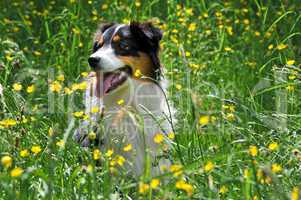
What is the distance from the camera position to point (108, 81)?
4.20m

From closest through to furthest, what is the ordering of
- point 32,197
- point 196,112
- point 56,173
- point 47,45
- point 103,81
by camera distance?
point 196,112
point 32,197
point 56,173
point 103,81
point 47,45

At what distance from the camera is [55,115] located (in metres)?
4.35

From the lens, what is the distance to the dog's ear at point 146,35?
4.37 meters

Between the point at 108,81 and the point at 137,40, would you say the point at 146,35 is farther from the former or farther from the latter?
the point at 108,81

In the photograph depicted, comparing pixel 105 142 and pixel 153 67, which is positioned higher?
pixel 153 67

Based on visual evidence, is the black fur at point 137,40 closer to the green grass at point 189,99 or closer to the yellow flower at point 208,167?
the green grass at point 189,99

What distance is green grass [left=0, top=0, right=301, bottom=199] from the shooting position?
2.76 m

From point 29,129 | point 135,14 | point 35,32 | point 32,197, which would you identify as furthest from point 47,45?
point 32,197

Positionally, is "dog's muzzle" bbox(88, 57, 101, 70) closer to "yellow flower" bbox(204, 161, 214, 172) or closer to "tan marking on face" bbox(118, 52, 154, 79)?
"tan marking on face" bbox(118, 52, 154, 79)

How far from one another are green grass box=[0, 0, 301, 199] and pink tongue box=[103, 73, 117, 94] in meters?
0.24

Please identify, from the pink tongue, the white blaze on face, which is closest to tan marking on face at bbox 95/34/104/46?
the white blaze on face

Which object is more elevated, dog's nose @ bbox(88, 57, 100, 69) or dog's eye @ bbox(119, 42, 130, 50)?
dog's eye @ bbox(119, 42, 130, 50)

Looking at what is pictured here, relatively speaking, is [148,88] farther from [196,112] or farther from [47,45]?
[47,45]

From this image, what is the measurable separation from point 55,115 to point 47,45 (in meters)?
2.09
